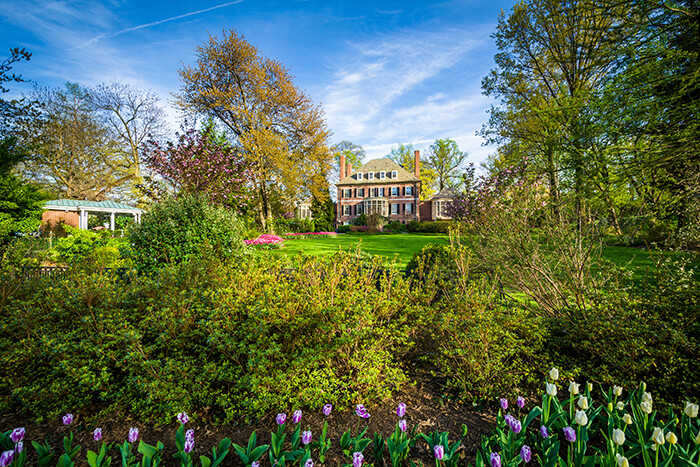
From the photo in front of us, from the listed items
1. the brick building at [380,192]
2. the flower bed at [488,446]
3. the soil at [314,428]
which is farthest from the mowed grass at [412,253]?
the brick building at [380,192]

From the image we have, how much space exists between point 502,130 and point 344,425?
17134 millimetres

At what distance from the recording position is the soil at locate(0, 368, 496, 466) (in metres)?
1.84

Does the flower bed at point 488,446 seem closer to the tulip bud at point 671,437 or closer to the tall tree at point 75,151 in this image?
the tulip bud at point 671,437

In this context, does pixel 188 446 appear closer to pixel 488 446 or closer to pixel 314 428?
pixel 314 428

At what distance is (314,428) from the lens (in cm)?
205

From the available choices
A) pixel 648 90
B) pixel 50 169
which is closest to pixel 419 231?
pixel 648 90

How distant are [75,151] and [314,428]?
98.2 ft

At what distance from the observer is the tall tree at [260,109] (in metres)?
17.9

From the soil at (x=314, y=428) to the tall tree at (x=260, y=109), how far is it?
1630 cm

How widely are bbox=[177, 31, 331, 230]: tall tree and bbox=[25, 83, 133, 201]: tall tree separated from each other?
1059 centimetres

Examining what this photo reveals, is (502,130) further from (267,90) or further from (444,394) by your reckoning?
(444,394)

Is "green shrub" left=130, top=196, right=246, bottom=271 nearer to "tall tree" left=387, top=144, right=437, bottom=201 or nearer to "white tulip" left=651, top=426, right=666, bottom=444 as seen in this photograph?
"white tulip" left=651, top=426, right=666, bottom=444

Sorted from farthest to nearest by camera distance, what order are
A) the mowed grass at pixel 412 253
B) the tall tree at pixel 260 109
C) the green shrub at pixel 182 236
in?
the tall tree at pixel 260 109 < the green shrub at pixel 182 236 < the mowed grass at pixel 412 253

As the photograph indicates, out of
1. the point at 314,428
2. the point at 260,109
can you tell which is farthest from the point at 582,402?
the point at 260,109
